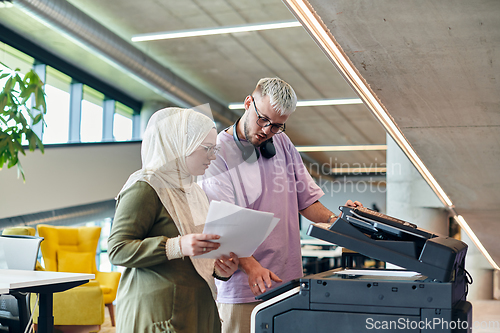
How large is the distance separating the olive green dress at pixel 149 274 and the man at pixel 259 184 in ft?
0.86

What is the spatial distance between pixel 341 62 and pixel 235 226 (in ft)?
2.37

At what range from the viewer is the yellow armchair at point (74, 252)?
5.14m

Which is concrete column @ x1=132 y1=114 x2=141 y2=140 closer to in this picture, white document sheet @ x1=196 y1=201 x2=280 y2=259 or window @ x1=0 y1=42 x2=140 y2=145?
window @ x1=0 y1=42 x2=140 y2=145

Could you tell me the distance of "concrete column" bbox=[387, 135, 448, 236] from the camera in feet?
16.1

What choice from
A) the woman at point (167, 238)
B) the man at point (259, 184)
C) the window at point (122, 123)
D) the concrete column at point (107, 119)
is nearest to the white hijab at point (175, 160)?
the woman at point (167, 238)

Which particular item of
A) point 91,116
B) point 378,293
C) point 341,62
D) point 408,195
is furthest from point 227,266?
point 91,116

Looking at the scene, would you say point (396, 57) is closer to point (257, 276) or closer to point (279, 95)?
point (279, 95)

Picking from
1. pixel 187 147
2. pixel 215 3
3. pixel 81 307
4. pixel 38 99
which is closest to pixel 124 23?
pixel 215 3

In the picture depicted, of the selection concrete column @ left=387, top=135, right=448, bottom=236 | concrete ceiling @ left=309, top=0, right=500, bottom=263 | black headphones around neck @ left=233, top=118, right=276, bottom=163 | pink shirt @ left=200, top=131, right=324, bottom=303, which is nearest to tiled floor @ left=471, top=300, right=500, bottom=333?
concrete column @ left=387, top=135, right=448, bottom=236

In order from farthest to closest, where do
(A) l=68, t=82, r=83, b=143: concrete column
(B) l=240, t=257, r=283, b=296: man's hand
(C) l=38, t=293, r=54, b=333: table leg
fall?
1. (A) l=68, t=82, r=83, b=143: concrete column
2. (C) l=38, t=293, r=54, b=333: table leg
3. (B) l=240, t=257, r=283, b=296: man's hand

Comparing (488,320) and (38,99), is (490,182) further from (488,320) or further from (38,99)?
(38,99)

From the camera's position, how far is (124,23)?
21.2 feet

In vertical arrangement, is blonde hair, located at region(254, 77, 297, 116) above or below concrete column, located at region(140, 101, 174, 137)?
below

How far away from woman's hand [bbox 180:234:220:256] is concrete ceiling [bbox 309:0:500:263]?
0.68 m
